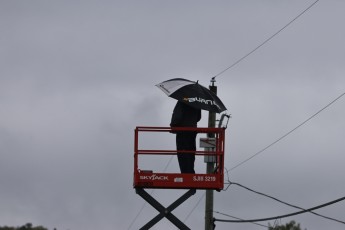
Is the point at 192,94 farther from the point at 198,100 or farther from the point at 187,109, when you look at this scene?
the point at 187,109


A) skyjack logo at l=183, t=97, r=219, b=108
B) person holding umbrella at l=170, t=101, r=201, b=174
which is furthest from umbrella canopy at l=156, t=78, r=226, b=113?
person holding umbrella at l=170, t=101, r=201, b=174

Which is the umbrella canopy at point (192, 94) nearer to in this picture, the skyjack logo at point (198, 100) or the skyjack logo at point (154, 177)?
the skyjack logo at point (198, 100)

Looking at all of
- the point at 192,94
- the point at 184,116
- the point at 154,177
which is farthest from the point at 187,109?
the point at 154,177

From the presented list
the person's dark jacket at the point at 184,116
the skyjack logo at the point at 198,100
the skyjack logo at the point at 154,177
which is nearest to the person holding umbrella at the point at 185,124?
the person's dark jacket at the point at 184,116

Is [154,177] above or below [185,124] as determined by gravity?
below

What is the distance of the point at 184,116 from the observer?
33.6 metres

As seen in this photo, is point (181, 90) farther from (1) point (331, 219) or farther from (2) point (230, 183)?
(2) point (230, 183)

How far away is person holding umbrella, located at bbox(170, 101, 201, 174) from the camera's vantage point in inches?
1320

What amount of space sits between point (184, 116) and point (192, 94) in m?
0.57

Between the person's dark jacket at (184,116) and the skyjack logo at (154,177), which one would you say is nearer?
the person's dark jacket at (184,116)

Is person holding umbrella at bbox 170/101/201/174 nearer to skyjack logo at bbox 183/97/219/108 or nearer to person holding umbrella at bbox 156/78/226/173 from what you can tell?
person holding umbrella at bbox 156/78/226/173

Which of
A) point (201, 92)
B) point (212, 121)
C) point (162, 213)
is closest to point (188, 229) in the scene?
point (162, 213)

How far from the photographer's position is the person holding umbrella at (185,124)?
33.5 meters

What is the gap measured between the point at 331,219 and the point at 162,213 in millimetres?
4175
